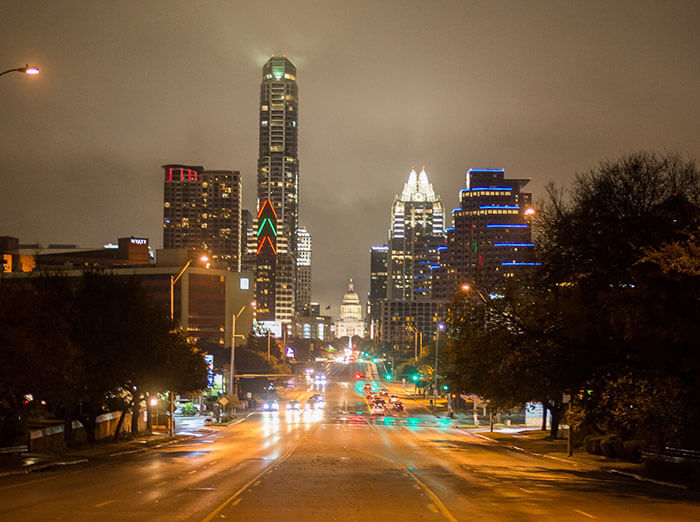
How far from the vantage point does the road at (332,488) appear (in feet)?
63.4

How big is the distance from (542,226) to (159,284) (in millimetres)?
162236

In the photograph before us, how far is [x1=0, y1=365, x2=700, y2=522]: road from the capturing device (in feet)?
63.4

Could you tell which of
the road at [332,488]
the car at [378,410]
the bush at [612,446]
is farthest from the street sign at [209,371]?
the bush at [612,446]

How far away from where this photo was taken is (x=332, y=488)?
2452cm

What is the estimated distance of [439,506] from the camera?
67.1 ft

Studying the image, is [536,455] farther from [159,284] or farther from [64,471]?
[159,284]

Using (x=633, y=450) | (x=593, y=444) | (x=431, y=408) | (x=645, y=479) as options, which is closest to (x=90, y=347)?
(x=593, y=444)

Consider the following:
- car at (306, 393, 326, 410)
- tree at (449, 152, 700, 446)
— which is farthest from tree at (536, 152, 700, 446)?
car at (306, 393, 326, 410)

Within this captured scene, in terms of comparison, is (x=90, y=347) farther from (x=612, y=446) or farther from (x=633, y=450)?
(x=633, y=450)

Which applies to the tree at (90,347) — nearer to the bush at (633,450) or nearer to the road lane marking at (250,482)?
the road lane marking at (250,482)

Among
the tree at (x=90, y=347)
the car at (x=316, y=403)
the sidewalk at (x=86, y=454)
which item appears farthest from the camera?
the car at (x=316, y=403)

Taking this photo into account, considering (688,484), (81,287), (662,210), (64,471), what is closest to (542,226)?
(662,210)

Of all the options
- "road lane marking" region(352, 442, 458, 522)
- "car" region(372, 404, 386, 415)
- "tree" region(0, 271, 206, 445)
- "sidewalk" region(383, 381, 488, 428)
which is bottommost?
"sidewalk" region(383, 381, 488, 428)

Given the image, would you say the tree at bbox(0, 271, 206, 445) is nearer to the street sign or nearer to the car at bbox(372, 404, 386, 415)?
the street sign
